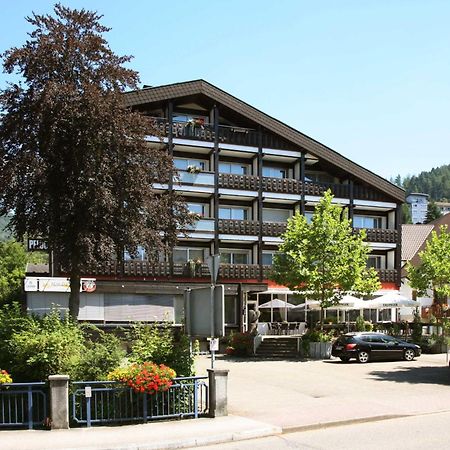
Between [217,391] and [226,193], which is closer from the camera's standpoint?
[217,391]

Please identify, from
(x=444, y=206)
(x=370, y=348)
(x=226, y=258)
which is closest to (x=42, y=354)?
(x=370, y=348)

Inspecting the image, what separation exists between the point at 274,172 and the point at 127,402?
32.2 meters

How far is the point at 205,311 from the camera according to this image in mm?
14133

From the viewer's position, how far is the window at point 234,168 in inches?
1682

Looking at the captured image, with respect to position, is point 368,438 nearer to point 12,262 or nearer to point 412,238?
point 12,262

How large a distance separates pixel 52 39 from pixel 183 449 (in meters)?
11.8

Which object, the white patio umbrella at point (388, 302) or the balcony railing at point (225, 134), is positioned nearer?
the white patio umbrella at point (388, 302)

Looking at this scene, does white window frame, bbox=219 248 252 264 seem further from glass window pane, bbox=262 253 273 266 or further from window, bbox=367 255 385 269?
window, bbox=367 255 385 269

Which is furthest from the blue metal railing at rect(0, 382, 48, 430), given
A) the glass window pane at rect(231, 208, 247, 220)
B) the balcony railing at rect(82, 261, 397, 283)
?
the glass window pane at rect(231, 208, 247, 220)

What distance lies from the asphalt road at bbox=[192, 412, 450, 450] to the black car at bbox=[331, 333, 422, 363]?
15.2 meters

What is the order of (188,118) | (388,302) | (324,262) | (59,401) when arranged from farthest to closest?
1. (188,118)
2. (388,302)
3. (324,262)
4. (59,401)

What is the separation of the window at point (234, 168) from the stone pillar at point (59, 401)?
3081 centimetres

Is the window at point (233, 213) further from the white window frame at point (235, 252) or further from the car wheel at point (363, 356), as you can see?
the car wheel at point (363, 356)

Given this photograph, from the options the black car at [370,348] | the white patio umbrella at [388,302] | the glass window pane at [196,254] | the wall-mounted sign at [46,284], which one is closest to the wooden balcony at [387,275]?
the white patio umbrella at [388,302]
